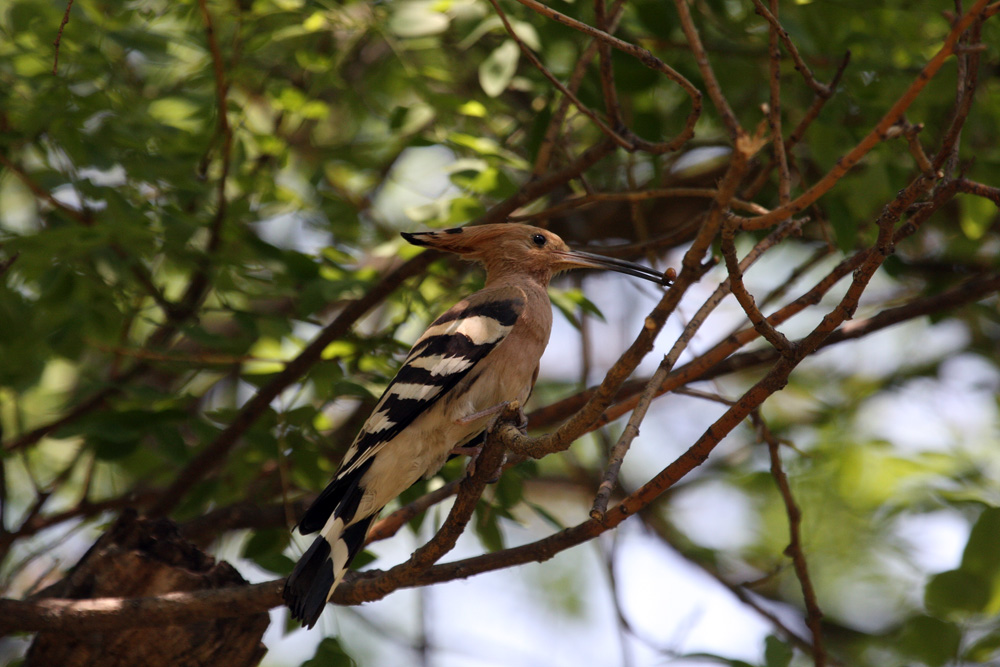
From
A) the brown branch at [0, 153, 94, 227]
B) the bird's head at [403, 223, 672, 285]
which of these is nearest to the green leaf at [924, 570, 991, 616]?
the bird's head at [403, 223, 672, 285]

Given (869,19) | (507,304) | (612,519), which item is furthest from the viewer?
(869,19)

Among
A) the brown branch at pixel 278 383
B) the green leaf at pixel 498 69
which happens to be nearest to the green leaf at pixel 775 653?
the brown branch at pixel 278 383

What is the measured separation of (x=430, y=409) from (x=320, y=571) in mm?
715

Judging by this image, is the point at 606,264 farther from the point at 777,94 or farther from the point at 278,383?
the point at 278,383

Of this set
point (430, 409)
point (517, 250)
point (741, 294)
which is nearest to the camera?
point (741, 294)

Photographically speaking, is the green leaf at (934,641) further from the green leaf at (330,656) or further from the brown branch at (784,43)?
the green leaf at (330,656)

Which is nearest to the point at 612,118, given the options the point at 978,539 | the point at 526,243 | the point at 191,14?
the point at 526,243

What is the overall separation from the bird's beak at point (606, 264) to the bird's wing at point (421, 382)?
476mm

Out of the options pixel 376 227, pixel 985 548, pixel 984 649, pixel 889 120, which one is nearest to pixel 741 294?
pixel 889 120

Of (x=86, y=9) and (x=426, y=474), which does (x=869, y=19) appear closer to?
(x=426, y=474)

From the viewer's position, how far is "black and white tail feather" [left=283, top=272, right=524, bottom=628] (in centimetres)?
308

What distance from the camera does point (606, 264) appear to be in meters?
3.88

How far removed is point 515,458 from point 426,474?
538 mm

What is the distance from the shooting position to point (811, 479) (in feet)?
18.5
